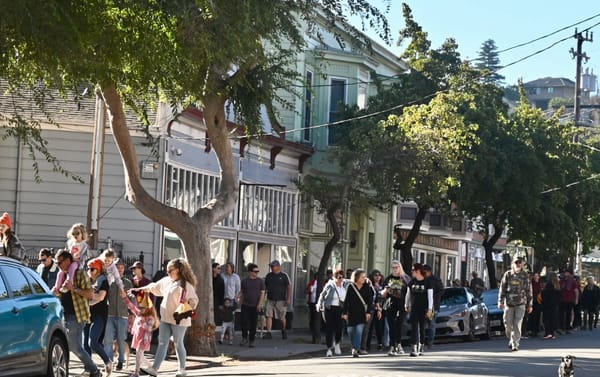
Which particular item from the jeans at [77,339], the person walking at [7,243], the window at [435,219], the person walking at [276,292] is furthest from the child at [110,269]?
the window at [435,219]

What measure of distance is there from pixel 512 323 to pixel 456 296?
7.91 m

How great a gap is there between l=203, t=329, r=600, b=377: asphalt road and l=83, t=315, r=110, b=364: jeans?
6.33 feet

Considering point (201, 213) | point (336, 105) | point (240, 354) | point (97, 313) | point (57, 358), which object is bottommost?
point (240, 354)

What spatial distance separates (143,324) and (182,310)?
3.32ft

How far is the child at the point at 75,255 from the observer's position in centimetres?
1819

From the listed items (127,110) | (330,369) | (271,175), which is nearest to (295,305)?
(271,175)

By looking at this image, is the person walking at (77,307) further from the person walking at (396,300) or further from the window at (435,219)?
the window at (435,219)

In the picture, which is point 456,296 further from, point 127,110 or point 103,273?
point 103,273

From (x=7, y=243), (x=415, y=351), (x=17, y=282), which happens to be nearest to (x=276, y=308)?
(x=415, y=351)

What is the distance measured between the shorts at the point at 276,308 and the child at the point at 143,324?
12695mm

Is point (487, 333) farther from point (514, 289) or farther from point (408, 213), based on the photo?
point (408, 213)

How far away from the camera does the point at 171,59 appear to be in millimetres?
18812

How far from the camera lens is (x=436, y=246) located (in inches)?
2500

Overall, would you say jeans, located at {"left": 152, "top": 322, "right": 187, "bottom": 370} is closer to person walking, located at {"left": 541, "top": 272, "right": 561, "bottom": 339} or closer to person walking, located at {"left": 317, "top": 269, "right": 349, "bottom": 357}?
person walking, located at {"left": 317, "top": 269, "right": 349, "bottom": 357}
